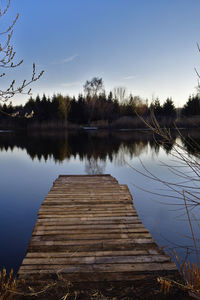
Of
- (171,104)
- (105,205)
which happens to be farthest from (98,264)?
(171,104)

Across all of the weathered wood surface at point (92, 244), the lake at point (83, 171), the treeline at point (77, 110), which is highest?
the treeline at point (77, 110)

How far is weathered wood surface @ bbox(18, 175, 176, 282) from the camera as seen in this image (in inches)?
103

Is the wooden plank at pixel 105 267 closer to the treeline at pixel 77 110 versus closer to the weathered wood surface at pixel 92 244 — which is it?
the weathered wood surface at pixel 92 244

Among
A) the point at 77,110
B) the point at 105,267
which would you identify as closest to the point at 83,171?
the point at 105,267

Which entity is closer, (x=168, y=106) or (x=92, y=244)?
(x=92, y=244)

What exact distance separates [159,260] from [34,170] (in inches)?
453

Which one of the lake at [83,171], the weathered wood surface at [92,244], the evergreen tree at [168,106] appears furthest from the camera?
the evergreen tree at [168,106]

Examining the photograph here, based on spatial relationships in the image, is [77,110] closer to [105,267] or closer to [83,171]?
[83,171]

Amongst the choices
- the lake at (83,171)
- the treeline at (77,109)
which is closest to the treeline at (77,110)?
the treeline at (77,109)

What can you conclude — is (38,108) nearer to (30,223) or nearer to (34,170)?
(34,170)

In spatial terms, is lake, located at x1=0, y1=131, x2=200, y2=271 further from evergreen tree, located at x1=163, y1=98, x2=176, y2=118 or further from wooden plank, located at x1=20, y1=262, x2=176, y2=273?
evergreen tree, located at x1=163, y1=98, x2=176, y2=118

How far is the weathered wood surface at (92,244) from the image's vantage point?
2.61 m

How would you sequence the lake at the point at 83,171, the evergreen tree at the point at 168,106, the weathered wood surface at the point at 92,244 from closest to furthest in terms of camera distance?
1. the weathered wood surface at the point at 92,244
2. the lake at the point at 83,171
3. the evergreen tree at the point at 168,106

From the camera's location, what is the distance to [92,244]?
127 inches
